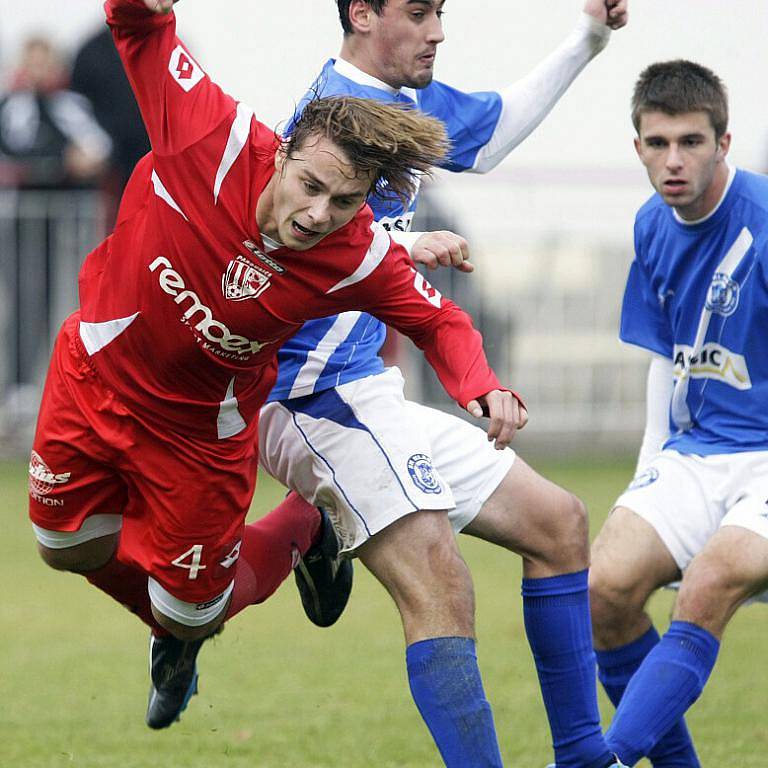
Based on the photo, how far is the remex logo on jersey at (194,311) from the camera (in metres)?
4.24

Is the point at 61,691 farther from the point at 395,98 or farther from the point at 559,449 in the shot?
the point at 559,449

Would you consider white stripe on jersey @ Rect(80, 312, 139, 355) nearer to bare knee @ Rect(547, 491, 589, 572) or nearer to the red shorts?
the red shorts

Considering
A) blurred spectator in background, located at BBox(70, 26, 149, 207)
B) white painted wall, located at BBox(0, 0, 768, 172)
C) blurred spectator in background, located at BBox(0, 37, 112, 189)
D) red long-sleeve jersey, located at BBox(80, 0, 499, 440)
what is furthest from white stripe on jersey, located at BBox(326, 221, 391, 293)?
white painted wall, located at BBox(0, 0, 768, 172)

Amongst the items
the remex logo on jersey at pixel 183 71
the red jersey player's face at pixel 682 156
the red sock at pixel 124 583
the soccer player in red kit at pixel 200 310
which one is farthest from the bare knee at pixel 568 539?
the remex logo on jersey at pixel 183 71

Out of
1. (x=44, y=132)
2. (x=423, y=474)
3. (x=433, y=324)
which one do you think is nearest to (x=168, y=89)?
(x=433, y=324)

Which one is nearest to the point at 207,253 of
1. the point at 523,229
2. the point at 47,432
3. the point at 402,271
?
the point at 402,271

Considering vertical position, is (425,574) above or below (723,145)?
below

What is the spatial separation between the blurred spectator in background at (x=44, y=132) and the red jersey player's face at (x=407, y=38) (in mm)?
7045

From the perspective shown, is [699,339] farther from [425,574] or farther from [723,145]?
[425,574]

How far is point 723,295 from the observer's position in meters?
5.25

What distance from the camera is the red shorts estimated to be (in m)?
4.55

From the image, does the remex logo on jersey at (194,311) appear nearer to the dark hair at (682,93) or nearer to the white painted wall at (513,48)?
the dark hair at (682,93)

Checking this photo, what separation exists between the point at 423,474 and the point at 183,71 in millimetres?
1293

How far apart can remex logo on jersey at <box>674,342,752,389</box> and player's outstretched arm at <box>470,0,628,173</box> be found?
92cm
